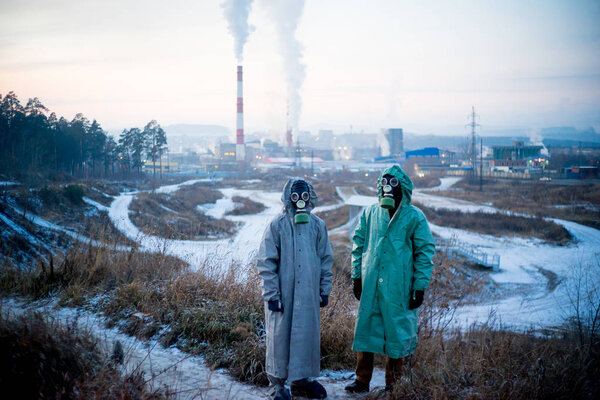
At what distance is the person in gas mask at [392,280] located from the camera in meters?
3.33

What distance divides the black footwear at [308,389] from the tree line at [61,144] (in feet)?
102

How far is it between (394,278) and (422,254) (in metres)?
0.32

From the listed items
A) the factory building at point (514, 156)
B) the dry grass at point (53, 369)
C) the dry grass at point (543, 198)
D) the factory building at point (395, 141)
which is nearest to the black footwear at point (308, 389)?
the dry grass at point (53, 369)

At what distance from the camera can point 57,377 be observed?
8.61 feet

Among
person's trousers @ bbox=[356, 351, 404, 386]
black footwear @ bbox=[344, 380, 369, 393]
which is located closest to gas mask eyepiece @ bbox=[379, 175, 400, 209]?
person's trousers @ bbox=[356, 351, 404, 386]

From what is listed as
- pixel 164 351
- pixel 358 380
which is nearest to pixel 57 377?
pixel 164 351

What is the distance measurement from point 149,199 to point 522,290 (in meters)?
27.5

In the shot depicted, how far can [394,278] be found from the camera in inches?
132

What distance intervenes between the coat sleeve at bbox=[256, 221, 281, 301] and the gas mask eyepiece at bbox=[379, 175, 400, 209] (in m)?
0.97

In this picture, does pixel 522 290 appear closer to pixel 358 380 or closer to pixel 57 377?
pixel 358 380

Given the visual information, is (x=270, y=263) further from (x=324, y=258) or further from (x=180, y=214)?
(x=180, y=214)

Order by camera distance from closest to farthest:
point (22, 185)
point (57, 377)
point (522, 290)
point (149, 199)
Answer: point (57, 377)
point (522, 290)
point (22, 185)
point (149, 199)

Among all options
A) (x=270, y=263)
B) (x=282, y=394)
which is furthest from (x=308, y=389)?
(x=270, y=263)

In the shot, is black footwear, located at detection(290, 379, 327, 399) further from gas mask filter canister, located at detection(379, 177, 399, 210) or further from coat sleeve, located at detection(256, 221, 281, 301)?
gas mask filter canister, located at detection(379, 177, 399, 210)
